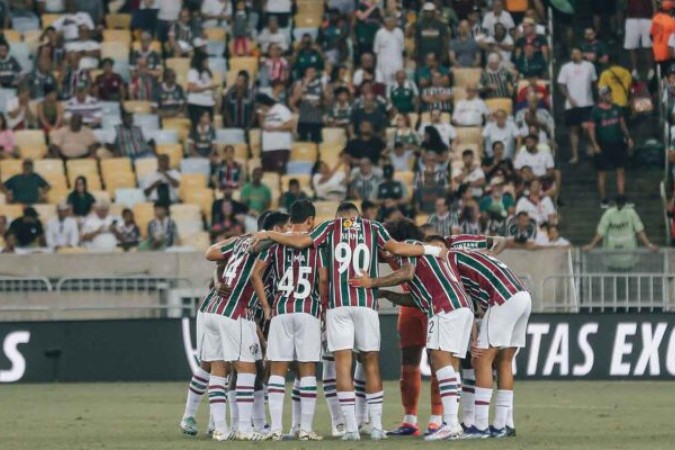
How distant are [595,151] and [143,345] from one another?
28.4ft

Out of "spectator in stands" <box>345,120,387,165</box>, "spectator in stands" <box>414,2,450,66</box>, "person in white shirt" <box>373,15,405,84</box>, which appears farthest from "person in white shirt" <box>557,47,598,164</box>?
"spectator in stands" <box>345,120,387,165</box>

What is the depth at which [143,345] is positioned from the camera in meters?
27.8

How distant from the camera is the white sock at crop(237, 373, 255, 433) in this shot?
1762 cm

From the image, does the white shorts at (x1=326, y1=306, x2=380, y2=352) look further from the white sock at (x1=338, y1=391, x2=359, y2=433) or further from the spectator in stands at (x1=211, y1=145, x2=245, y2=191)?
the spectator in stands at (x1=211, y1=145, x2=245, y2=191)

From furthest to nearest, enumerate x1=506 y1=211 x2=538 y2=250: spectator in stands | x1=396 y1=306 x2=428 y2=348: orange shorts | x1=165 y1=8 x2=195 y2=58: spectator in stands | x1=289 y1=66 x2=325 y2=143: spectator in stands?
x1=165 y1=8 x2=195 y2=58: spectator in stands < x1=289 y1=66 x2=325 y2=143: spectator in stands < x1=506 y1=211 x2=538 y2=250: spectator in stands < x1=396 y1=306 x2=428 y2=348: orange shorts

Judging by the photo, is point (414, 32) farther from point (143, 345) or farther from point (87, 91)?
point (143, 345)

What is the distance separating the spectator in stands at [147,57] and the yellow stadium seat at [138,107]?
54 centimetres

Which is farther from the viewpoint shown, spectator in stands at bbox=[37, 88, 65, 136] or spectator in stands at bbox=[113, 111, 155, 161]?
spectator in stands at bbox=[37, 88, 65, 136]

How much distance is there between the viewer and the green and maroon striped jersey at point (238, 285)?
1797 cm

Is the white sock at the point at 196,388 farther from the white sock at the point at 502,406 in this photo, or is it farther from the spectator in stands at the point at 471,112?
the spectator in stands at the point at 471,112

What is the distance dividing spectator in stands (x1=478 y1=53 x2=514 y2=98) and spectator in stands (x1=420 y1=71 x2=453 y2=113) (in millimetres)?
595

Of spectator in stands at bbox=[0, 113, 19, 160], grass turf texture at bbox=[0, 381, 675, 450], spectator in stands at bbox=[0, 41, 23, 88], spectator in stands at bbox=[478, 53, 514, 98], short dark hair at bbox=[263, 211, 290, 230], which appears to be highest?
spectator in stands at bbox=[0, 41, 23, 88]

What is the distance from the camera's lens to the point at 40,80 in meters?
33.9

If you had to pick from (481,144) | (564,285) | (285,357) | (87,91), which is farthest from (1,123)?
(285,357)
